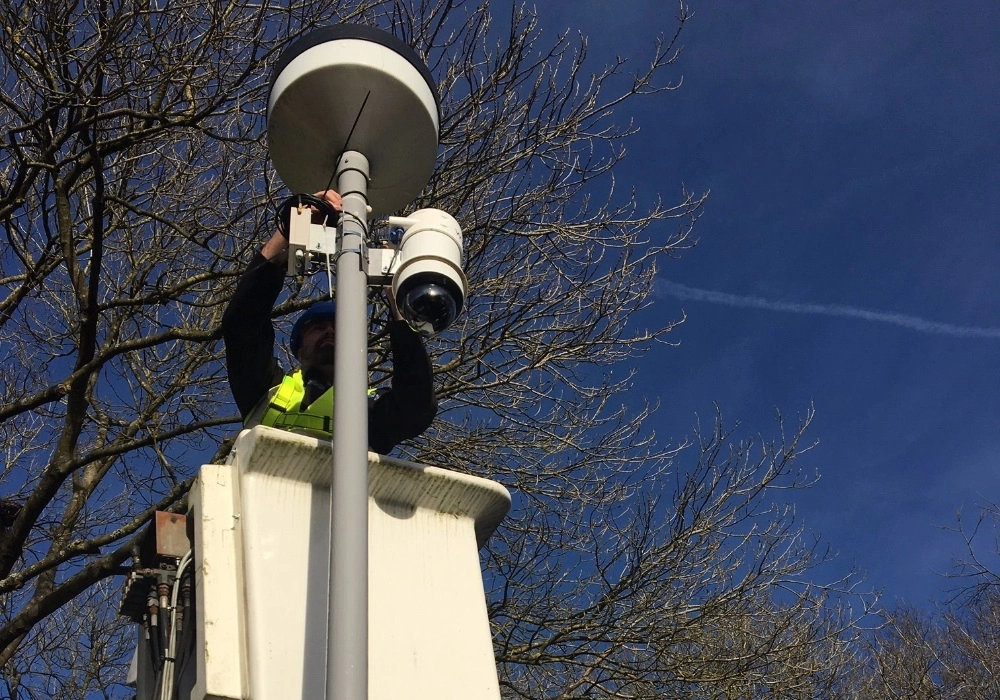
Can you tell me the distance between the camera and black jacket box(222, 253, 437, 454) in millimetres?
2818

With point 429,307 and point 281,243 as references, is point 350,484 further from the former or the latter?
point 281,243

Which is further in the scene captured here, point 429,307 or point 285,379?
point 285,379

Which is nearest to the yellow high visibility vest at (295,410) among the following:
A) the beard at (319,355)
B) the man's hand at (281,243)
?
the beard at (319,355)

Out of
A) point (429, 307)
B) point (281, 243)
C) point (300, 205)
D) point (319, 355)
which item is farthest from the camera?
point (319, 355)

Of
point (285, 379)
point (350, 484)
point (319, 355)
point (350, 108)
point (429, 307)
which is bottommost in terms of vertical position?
point (350, 484)

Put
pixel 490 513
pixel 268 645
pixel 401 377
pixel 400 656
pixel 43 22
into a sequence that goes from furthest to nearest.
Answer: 1. pixel 43 22
2. pixel 401 377
3. pixel 490 513
4. pixel 400 656
5. pixel 268 645

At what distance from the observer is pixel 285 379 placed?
305cm

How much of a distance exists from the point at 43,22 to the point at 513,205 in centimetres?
310

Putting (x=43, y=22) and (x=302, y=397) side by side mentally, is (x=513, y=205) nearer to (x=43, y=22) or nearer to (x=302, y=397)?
(x=43, y=22)

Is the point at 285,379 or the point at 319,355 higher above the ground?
the point at 319,355

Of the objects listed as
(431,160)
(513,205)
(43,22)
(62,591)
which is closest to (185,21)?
(43,22)

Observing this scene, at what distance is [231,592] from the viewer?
2.12 metres

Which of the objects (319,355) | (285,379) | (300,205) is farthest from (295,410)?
(300,205)

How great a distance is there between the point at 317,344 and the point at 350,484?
52.9 inches
